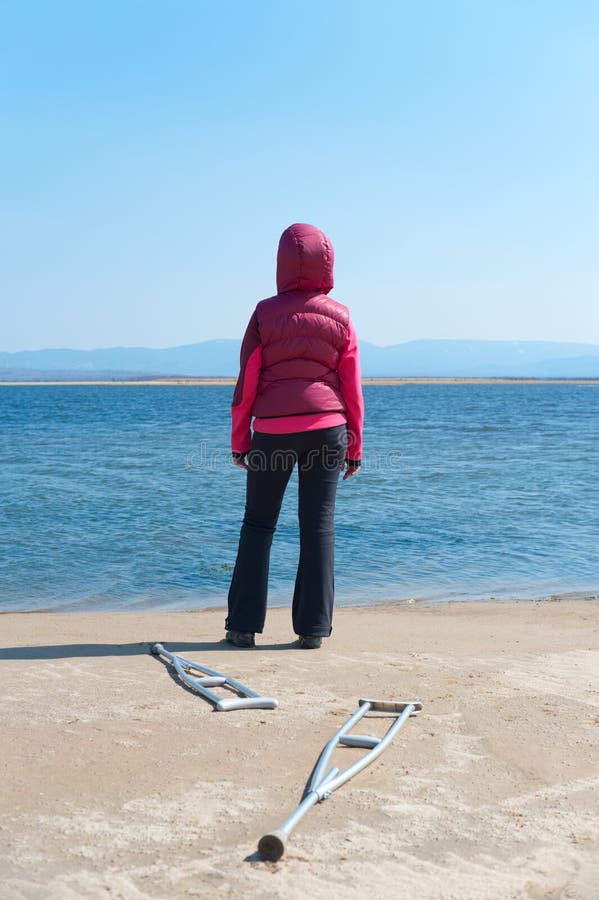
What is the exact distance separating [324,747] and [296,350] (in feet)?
7.39

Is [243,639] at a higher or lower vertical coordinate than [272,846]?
lower

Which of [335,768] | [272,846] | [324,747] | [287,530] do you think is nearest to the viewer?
[272,846]

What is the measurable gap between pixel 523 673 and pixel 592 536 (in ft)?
21.0

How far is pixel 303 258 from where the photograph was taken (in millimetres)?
4883

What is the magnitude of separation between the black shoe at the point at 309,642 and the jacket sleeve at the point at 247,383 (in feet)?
3.75

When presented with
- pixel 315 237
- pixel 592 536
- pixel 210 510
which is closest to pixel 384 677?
pixel 315 237

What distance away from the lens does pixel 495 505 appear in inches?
520

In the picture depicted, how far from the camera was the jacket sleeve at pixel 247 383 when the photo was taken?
496 centimetres

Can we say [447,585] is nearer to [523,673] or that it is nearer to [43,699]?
[523,673]

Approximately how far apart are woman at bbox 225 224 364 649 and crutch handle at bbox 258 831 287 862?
255 centimetres

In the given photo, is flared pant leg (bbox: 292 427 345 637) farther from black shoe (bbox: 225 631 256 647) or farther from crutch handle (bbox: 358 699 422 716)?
crutch handle (bbox: 358 699 422 716)

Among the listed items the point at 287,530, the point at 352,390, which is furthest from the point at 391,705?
the point at 287,530

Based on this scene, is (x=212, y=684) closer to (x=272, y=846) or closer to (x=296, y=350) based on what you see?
(x=272, y=846)

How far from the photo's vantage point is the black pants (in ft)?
16.3
